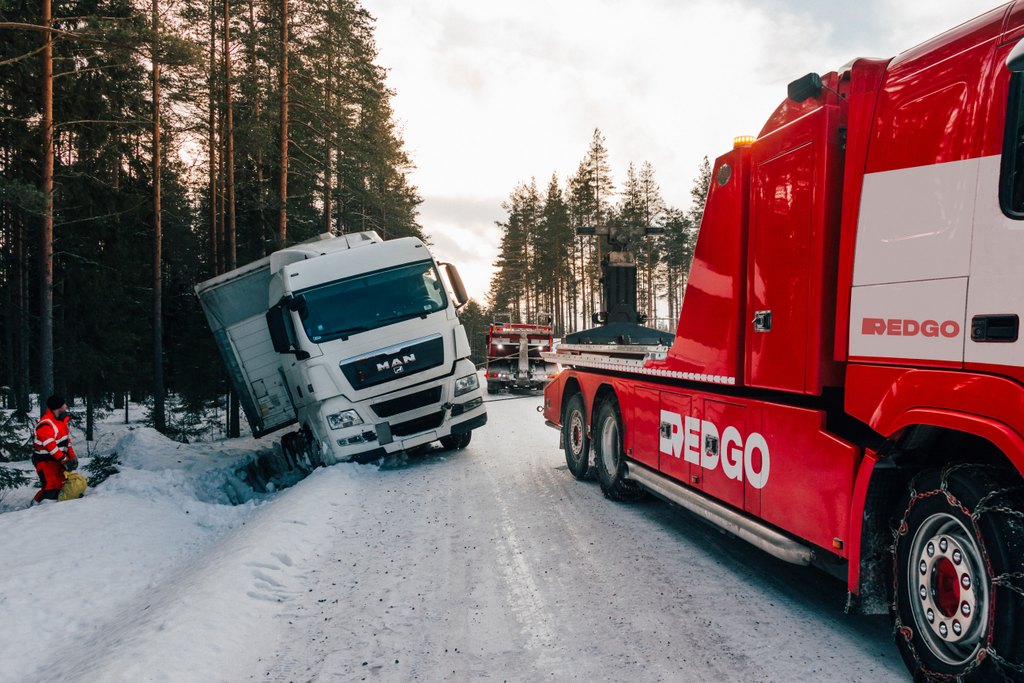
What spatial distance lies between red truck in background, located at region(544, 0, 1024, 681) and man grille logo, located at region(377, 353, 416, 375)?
18.5ft

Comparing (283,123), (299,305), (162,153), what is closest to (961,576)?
(299,305)

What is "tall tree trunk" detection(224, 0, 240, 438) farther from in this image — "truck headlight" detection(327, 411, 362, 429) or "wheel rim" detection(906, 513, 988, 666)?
"wheel rim" detection(906, 513, 988, 666)

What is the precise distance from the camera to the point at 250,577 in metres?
4.80

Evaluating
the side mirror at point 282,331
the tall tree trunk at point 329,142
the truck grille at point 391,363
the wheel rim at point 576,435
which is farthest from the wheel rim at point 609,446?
the tall tree trunk at point 329,142

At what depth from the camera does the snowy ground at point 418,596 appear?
3.53 m

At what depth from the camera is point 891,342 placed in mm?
3283

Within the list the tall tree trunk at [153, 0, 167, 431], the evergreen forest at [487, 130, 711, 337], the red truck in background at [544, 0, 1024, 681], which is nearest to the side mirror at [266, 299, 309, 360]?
the red truck in background at [544, 0, 1024, 681]

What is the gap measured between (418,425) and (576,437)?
2.65 m

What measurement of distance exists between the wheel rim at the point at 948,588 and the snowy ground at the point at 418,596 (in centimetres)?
52

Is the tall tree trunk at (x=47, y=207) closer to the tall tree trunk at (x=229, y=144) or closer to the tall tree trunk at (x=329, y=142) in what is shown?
the tall tree trunk at (x=229, y=144)

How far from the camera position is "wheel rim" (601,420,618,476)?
7328mm

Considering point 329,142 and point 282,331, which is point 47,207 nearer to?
→ point 282,331

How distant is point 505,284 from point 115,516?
65.2 m

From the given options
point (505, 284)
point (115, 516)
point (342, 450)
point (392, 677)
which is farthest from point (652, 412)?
point (505, 284)
